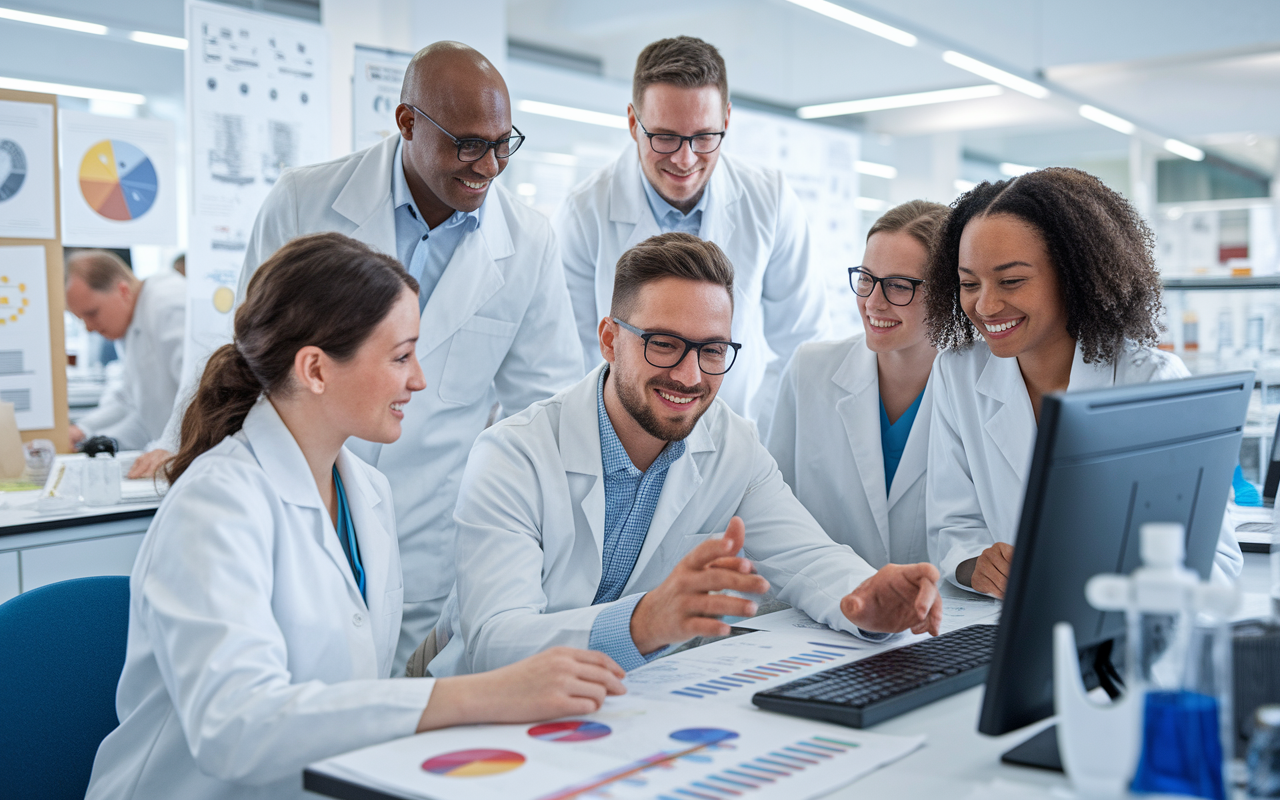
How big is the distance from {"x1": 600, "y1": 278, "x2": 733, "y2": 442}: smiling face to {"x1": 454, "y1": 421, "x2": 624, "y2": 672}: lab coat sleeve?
22 centimetres

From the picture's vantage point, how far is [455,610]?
1.93m

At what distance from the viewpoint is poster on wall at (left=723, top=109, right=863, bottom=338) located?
7302 millimetres

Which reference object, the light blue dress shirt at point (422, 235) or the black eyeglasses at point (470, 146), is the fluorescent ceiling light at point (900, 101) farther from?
the black eyeglasses at point (470, 146)

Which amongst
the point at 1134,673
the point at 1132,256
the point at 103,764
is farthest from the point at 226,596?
the point at 1132,256

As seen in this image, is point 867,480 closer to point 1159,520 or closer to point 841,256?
point 1159,520

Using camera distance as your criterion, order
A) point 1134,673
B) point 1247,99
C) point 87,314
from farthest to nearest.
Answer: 1. point 1247,99
2. point 87,314
3. point 1134,673

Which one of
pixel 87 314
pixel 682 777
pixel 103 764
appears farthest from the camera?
pixel 87 314

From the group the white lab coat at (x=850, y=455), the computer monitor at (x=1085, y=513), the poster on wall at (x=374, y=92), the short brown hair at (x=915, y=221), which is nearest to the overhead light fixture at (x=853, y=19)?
the poster on wall at (x=374, y=92)

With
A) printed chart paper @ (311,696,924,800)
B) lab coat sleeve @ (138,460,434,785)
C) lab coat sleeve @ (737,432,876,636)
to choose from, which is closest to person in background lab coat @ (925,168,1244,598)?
lab coat sleeve @ (737,432,876,636)

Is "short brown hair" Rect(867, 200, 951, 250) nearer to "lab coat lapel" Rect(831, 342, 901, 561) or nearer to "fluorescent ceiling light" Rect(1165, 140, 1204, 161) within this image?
"lab coat lapel" Rect(831, 342, 901, 561)

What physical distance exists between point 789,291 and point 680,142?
0.62 metres

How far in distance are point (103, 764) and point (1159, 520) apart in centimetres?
131

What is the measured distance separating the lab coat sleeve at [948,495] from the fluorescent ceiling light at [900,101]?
21.1 ft

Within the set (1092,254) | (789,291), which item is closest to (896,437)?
(1092,254)
